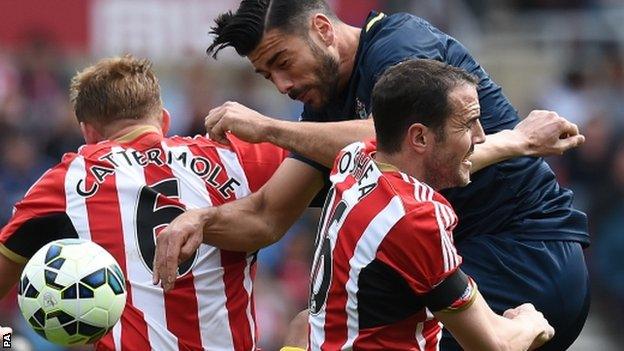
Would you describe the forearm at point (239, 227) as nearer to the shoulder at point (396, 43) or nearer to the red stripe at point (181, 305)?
the red stripe at point (181, 305)

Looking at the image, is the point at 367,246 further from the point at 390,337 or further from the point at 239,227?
the point at 239,227

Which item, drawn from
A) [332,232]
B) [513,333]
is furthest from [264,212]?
[513,333]

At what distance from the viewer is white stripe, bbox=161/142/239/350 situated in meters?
6.70

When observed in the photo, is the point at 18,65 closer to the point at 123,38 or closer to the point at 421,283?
the point at 123,38

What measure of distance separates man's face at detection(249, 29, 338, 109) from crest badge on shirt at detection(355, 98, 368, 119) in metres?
0.12

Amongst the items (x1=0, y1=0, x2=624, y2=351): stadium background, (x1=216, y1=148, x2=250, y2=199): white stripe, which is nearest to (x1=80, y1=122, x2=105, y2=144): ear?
(x1=216, y1=148, x2=250, y2=199): white stripe

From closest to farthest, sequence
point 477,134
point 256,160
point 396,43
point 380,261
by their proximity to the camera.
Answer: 1. point 380,261
2. point 477,134
3. point 396,43
4. point 256,160

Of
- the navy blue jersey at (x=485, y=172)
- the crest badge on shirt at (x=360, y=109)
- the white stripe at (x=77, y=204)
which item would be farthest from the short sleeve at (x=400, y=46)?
the white stripe at (x=77, y=204)

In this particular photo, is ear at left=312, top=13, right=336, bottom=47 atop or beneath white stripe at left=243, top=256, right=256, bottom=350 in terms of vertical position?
atop

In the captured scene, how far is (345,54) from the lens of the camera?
21.6 feet

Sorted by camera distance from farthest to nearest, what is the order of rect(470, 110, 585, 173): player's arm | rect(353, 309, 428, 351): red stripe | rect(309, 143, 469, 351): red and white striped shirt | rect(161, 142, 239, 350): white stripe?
1. rect(161, 142, 239, 350): white stripe
2. rect(470, 110, 585, 173): player's arm
3. rect(353, 309, 428, 351): red stripe
4. rect(309, 143, 469, 351): red and white striped shirt

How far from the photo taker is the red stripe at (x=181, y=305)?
6668 millimetres

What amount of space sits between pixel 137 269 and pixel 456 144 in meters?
1.74

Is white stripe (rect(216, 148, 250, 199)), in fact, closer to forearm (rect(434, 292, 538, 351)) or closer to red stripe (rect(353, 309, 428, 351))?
red stripe (rect(353, 309, 428, 351))
